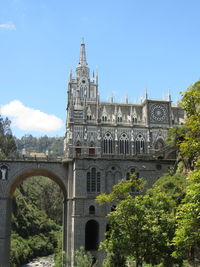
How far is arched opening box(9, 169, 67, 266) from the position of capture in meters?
53.5

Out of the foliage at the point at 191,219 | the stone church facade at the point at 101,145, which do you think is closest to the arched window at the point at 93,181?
the stone church facade at the point at 101,145

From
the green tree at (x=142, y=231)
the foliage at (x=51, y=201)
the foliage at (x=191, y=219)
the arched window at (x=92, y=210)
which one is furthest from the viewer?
the foliage at (x=51, y=201)

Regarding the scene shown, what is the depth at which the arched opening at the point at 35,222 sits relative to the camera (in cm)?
5349

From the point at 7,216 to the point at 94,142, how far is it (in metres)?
20.1

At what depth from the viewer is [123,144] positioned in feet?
185

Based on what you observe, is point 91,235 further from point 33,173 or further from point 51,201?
point 51,201

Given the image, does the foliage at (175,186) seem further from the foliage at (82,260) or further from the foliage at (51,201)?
the foliage at (51,201)

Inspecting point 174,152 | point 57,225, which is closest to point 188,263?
point 174,152

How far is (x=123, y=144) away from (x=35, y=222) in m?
23.6

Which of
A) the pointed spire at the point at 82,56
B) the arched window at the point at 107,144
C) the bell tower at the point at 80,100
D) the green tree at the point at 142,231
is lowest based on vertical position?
the green tree at the point at 142,231

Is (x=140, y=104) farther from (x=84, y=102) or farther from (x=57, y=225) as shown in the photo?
(x=57, y=225)

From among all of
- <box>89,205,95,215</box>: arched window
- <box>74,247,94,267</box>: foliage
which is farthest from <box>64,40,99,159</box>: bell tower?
<box>74,247,94,267</box>: foliage

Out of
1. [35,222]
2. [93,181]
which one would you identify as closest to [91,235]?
[93,181]

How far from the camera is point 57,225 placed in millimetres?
72125
